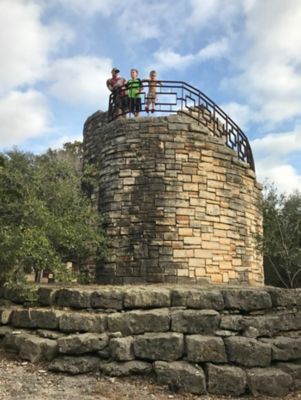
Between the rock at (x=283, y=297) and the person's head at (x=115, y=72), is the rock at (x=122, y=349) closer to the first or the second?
the rock at (x=283, y=297)

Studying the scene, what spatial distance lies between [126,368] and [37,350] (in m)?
1.51

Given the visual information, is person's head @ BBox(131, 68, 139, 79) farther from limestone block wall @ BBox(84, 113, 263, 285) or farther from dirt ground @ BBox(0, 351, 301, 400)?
dirt ground @ BBox(0, 351, 301, 400)

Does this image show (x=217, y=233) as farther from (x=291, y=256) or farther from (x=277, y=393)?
(x=277, y=393)

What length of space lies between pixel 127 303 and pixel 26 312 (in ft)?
5.97

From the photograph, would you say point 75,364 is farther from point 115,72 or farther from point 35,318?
point 115,72

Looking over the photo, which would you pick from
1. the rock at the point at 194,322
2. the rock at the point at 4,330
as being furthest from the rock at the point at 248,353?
the rock at the point at 4,330

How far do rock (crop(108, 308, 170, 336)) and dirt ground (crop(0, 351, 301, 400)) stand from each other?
A: 0.81 meters

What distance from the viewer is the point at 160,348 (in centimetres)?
707

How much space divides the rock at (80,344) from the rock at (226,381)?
1745 mm

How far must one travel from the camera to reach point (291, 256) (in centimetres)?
980

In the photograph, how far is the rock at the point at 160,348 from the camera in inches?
277

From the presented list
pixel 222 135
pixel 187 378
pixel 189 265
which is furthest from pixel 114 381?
pixel 222 135

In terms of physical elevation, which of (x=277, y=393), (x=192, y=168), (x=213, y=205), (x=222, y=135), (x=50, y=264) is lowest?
(x=277, y=393)

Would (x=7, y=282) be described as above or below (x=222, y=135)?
below
